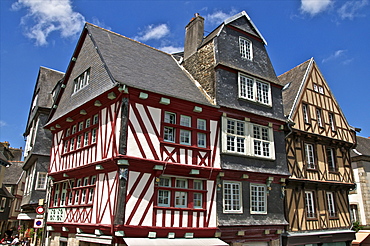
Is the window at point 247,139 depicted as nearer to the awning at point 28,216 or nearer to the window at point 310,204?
the window at point 310,204

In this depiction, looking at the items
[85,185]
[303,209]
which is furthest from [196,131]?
[303,209]

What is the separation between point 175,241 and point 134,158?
3.06 m

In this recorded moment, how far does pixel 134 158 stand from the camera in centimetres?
1067

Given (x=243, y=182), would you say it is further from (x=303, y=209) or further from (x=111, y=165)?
(x=111, y=165)

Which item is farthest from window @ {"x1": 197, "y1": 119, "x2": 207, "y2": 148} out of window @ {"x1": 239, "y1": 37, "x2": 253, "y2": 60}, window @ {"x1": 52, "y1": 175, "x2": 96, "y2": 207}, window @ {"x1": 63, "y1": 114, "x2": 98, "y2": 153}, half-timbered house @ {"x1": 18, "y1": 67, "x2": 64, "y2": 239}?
half-timbered house @ {"x1": 18, "y1": 67, "x2": 64, "y2": 239}

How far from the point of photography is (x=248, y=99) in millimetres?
14250

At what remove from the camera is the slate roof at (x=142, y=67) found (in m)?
12.1

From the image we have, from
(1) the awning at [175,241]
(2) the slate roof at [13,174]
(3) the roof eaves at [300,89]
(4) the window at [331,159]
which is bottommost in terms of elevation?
(1) the awning at [175,241]

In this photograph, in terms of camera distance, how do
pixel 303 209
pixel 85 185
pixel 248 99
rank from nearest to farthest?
pixel 85 185 < pixel 248 99 < pixel 303 209

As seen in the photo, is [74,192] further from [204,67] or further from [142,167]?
[204,67]

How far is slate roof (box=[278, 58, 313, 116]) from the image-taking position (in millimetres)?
17100

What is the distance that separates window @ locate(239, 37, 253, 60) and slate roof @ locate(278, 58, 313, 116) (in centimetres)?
341

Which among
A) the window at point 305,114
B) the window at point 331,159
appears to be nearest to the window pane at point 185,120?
the window at point 305,114

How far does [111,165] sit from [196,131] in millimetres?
3430
